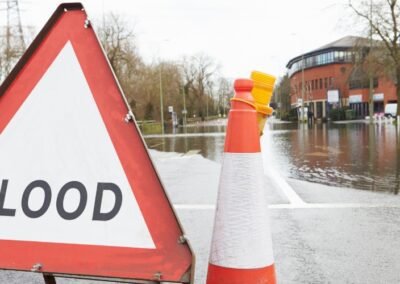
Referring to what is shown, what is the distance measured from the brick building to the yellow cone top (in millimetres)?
58125

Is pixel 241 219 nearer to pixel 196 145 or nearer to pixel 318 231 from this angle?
pixel 318 231

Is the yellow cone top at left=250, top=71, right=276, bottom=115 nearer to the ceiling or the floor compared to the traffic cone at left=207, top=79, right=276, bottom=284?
nearer to the ceiling

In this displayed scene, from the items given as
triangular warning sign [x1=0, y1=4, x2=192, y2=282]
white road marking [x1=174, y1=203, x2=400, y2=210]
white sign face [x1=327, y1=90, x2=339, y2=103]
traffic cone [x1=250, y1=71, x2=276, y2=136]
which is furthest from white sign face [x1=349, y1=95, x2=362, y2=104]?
triangular warning sign [x1=0, y1=4, x2=192, y2=282]

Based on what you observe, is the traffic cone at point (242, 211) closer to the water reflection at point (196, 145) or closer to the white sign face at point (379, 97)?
the water reflection at point (196, 145)

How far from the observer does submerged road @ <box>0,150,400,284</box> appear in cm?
348

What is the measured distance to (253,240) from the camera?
2.24 m

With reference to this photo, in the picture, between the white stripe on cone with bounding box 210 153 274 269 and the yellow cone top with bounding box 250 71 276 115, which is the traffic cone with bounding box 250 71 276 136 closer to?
the yellow cone top with bounding box 250 71 276 115

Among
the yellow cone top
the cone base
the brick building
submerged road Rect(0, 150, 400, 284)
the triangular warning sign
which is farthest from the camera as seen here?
the brick building

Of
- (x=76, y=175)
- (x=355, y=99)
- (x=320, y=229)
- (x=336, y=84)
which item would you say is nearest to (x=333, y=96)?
(x=355, y=99)

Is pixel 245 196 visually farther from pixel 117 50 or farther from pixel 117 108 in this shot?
pixel 117 50

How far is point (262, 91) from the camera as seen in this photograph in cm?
247

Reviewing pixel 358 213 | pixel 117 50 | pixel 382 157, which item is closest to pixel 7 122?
pixel 358 213

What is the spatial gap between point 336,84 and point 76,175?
75.7 m

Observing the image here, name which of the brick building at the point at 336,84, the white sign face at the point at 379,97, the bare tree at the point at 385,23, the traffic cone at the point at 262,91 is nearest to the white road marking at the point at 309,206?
the traffic cone at the point at 262,91
